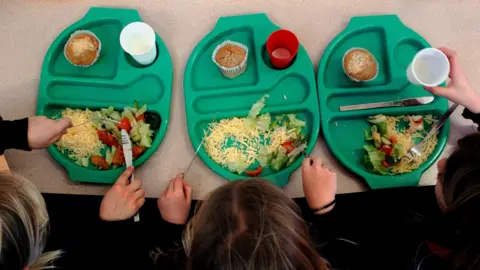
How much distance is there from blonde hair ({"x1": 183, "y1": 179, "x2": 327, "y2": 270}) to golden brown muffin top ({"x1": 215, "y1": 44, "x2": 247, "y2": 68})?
46cm

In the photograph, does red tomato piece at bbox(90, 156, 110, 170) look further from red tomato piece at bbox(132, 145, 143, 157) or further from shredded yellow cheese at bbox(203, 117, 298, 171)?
shredded yellow cheese at bbox(203, 117, 298, 171)

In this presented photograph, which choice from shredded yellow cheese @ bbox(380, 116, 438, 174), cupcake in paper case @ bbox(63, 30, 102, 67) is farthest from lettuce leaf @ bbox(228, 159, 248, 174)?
cupcake in paper case @ bbox(63, 30, 102, 67)

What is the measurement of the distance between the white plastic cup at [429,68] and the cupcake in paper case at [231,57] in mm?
492

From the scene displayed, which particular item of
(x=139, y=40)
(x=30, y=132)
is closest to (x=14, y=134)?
(x=30, y=132)

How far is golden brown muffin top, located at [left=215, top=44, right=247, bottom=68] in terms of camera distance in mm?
1166

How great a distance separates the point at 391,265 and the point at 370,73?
1.85ft

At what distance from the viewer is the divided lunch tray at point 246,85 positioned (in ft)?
3.80

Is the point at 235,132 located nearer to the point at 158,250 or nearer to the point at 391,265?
the point at 158,250

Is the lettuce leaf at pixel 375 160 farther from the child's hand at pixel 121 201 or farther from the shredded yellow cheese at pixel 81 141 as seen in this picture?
the shredded yellow cheese at pixel 81 141

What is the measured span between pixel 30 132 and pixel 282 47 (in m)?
0.77

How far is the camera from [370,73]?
1170 mm

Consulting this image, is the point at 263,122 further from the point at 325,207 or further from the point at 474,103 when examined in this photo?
the point at 474,103

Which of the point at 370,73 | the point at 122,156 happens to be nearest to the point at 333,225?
the point at 370,73

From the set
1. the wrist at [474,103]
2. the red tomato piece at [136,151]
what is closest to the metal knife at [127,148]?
the red tomato piece at [136,151]
